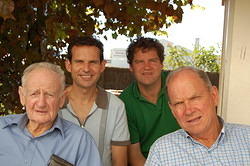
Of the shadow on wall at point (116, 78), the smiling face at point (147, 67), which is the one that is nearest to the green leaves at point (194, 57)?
the shadow on wall at point (116, 78)

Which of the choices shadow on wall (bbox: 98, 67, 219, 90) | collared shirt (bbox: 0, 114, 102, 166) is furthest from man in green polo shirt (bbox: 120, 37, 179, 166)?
shadow on wall (bbox: 98, 67, 219, 90)

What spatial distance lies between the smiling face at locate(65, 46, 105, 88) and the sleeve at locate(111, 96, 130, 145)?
0.78ft

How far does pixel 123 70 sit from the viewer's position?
544 centimetres

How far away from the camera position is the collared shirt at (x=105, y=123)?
254 cm

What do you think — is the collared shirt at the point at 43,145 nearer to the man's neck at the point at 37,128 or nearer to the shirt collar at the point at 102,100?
the man's neck at the point at 37,128

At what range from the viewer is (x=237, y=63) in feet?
10.7

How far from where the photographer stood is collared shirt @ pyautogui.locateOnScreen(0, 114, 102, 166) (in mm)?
2084

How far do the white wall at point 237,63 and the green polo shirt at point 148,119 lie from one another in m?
0.65

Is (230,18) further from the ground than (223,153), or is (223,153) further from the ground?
(230,18)

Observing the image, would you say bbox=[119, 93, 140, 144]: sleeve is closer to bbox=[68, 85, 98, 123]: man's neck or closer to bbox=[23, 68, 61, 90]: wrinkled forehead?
bbox=[68, 85, 98, 123]: man's neck

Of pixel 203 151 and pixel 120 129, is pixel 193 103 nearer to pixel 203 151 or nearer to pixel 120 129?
pixel 203 151

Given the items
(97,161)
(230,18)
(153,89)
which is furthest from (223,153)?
(230,18)

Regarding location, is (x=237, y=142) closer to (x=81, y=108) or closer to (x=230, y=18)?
(x=81, y=108)

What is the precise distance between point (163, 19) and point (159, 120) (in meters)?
2.01
